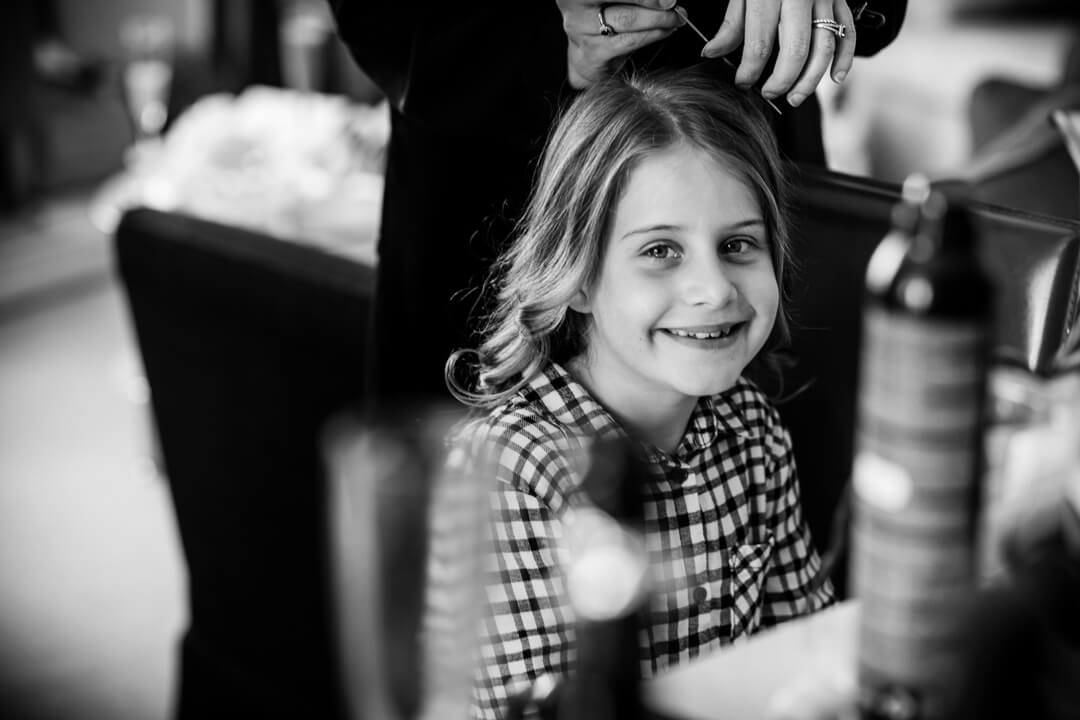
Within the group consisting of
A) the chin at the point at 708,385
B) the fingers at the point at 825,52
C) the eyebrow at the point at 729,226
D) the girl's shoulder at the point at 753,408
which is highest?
the fingers at the point at 825,52

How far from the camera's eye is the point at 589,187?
0.96 metres

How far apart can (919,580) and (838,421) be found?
1.77ft

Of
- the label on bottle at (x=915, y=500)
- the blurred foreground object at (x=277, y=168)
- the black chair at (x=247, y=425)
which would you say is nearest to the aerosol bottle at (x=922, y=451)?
the label on bottle at (x=915, y=500)

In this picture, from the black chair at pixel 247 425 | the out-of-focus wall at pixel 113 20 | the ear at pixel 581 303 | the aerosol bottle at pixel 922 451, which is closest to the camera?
the aerosol bottle at pixel 922 451

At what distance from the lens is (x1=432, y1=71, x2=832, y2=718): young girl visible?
91cm

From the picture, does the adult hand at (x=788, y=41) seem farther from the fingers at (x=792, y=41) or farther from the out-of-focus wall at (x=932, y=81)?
the out-of-focus wall at (x=932, y=81)

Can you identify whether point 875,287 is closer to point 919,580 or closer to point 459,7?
point 919,580

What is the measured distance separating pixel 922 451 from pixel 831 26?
18.4 inches

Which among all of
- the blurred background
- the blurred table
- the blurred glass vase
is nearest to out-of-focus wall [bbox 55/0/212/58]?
the blurred background

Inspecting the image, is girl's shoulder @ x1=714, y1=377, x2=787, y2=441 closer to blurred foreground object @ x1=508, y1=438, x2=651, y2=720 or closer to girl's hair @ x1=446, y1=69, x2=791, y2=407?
girl's hair @ x1=446, y1=69, x2=791, y2=407

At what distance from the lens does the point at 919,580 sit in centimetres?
57

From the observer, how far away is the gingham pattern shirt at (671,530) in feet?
2.93

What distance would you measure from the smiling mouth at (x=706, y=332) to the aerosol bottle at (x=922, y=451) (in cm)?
35

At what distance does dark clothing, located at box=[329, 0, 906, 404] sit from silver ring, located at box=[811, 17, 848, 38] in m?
0.09
